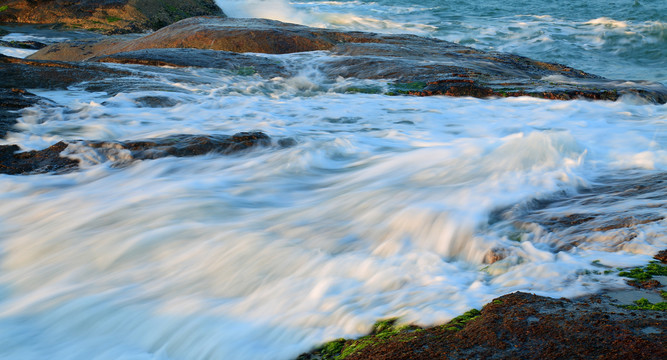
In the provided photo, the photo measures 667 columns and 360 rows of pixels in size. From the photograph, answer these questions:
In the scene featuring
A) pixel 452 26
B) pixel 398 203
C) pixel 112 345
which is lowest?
pixel 112 345

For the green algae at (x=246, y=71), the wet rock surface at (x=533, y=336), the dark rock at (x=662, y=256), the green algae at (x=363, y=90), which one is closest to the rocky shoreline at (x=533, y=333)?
the wet rock surface at (x=533, y=336)

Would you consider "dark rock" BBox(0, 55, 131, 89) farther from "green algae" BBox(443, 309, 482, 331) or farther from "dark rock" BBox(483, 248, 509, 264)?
"green algae" BBox(443, 309, 482, 331)

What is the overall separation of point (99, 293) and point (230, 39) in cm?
734

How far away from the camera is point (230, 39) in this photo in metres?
9.35

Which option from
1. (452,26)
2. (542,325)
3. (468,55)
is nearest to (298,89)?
(468,55)

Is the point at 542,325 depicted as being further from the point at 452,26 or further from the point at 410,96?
the point at 452,26

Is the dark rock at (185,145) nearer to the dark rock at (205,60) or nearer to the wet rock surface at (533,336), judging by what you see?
the wet rock surface at (533,336)

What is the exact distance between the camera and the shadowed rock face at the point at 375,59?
6881mm

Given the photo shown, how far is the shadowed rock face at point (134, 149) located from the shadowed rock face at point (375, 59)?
289 cm

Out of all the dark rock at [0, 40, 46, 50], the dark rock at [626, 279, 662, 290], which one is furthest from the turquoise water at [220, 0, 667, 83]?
the dark rock at [626, 279, 662, 290]

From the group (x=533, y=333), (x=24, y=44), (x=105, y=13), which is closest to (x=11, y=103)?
(x=533, y=333)

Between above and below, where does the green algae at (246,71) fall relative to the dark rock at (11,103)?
above

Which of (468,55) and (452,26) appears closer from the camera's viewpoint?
(468,55)

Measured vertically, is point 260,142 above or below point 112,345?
above
